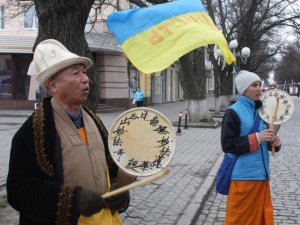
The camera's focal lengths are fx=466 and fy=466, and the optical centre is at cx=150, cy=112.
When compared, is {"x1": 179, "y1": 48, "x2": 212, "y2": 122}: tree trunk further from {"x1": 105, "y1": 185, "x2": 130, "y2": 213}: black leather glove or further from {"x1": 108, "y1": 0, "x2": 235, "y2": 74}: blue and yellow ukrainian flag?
{"x1": 105, "y1": 185, "x2": 130, "y2": 213}: black leather glove

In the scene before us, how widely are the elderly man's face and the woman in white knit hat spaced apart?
1966 millimetres

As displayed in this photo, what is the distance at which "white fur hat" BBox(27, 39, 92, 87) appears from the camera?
268 centimetres

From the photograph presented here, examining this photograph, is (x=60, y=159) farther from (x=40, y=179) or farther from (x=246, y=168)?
(x=246, y=168)

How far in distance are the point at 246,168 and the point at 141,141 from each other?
1.89m

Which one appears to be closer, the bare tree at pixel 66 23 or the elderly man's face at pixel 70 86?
the elderly man's face at pixel 70 86

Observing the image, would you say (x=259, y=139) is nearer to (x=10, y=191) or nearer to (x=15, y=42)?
(x=10, y=191)

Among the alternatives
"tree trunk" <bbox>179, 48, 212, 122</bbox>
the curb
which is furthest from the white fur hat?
"tree trunk" <bbox>179, 48, 212, 122</bbox>

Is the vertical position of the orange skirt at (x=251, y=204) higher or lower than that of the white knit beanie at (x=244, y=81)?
lower

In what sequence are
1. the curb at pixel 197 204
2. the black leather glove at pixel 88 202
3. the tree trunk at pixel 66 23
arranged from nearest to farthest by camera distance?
the black leather glove at pixel 88 202
the tree trunk at pixel 66 23
the curb at pixel 197 204

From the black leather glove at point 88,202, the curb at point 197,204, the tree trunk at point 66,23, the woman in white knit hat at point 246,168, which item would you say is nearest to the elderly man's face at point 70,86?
the black leather glove at point 88,202

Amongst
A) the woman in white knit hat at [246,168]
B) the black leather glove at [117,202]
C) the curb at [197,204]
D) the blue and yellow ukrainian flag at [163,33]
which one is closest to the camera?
the black leather glove at [117,202]

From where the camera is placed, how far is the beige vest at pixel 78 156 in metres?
2.64

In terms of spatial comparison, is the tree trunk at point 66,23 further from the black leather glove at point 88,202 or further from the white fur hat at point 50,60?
the black leather glove at point 88,202

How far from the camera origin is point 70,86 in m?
2.70
